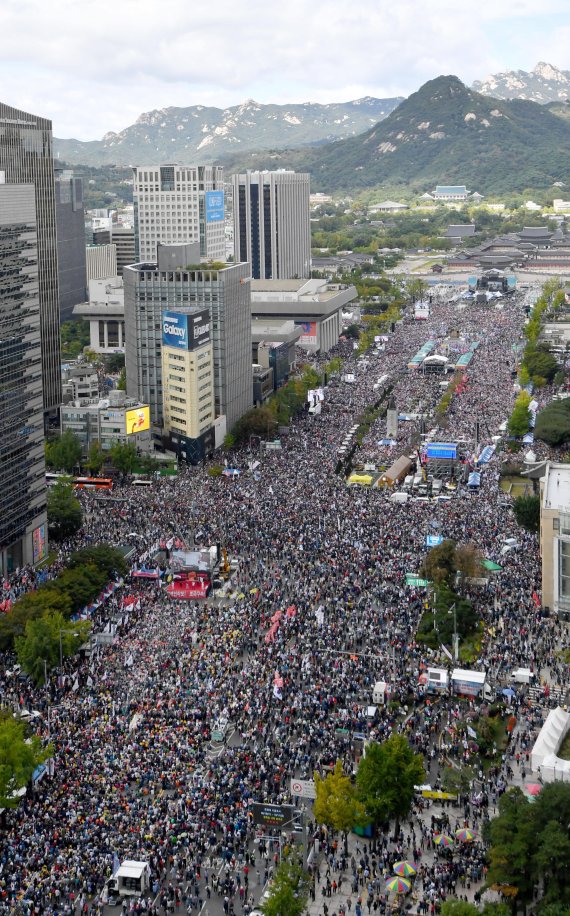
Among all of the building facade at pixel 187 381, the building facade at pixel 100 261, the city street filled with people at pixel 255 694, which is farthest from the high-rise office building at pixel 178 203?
the city street filled with people at pixel 255 694

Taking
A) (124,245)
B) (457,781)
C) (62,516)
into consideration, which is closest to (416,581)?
(457,781)

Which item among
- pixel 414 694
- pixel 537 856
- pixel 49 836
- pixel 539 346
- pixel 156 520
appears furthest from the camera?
pixel 539 346

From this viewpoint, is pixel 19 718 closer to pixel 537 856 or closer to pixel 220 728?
pixel 220 728

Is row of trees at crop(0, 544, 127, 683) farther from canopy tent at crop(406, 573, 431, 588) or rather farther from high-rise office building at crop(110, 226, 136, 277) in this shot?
high-rise office building at crop(110, 226, 136, 277)

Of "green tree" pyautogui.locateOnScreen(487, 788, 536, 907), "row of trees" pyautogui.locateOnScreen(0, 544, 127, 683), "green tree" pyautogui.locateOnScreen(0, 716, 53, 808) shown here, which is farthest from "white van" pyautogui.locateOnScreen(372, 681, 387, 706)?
"green tree" pyautogui.locateOnScreen(0, 716, 53, 808)

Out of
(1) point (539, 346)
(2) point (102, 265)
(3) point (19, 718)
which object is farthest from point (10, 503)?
(2) point (102, 265)

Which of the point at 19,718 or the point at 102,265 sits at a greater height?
the point at 102,265
